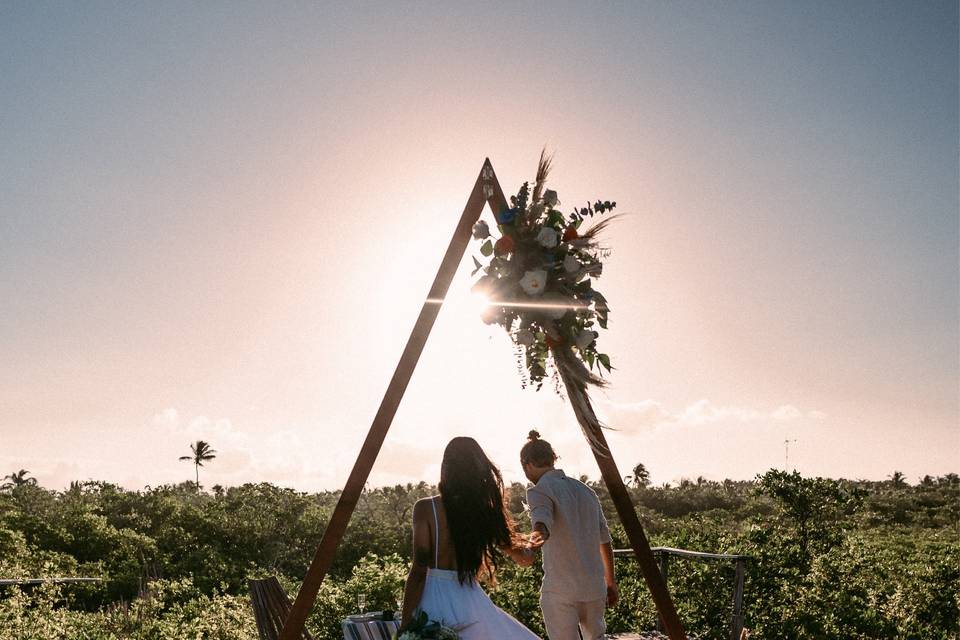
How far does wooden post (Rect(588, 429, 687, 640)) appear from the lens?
432cm

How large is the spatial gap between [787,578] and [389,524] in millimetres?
15951

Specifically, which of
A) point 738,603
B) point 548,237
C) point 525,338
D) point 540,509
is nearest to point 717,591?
point 738,603

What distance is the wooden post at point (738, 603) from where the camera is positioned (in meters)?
6.70

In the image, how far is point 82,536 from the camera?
20.0m

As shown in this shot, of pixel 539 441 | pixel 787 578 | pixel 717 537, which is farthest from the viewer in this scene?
pixel 717 537

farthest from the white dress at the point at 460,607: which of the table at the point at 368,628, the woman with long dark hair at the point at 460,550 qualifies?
the table at the point at 368,628

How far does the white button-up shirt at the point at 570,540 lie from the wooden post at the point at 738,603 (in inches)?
114

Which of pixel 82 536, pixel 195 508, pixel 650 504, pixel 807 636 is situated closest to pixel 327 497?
pixel 195 508

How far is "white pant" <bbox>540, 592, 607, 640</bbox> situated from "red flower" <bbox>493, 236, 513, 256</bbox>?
1.97 meters

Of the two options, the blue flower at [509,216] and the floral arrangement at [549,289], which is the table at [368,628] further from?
the blue flower at [509,216]

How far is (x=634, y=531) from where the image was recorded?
14.7 ft

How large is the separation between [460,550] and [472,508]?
21cm

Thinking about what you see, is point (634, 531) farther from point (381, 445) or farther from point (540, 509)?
point (381, 445)

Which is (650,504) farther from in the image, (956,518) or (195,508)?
(195,508)
